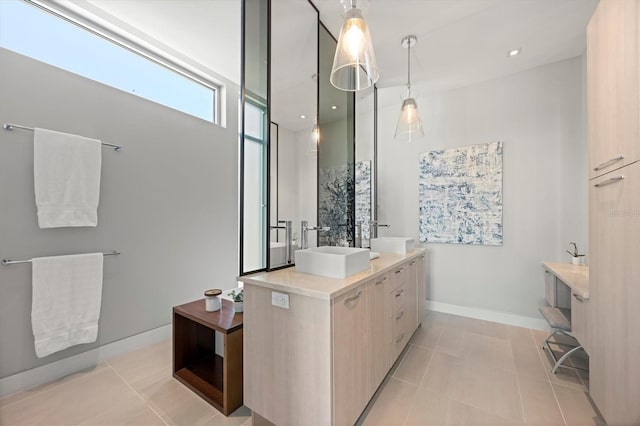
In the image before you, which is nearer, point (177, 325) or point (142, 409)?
point (142, 409)

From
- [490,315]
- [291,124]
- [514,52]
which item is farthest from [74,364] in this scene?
[514,52]

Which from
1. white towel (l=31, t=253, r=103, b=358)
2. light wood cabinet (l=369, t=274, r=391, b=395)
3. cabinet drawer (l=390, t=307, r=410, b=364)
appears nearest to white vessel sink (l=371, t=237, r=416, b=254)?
cabinet drawer (l=390, t=307, r=410, b=364)

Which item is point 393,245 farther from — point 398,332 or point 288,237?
point 288,237

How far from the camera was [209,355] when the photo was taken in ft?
7.12

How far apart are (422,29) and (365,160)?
1.43m

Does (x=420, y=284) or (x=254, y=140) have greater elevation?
(x=254, y=140)

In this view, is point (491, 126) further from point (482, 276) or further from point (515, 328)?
point (515, 328)

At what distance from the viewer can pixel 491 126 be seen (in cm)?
305

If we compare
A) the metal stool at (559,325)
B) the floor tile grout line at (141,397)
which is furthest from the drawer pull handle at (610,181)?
the floor tile grout line at (141,397)

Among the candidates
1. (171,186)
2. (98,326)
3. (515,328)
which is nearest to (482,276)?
(515,328)

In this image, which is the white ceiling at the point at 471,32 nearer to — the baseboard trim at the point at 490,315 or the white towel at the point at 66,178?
the white towel at the point at 66,178

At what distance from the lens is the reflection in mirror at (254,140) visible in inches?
67.8

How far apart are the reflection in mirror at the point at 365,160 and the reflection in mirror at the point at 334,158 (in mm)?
305

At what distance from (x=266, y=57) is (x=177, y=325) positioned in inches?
80.9
